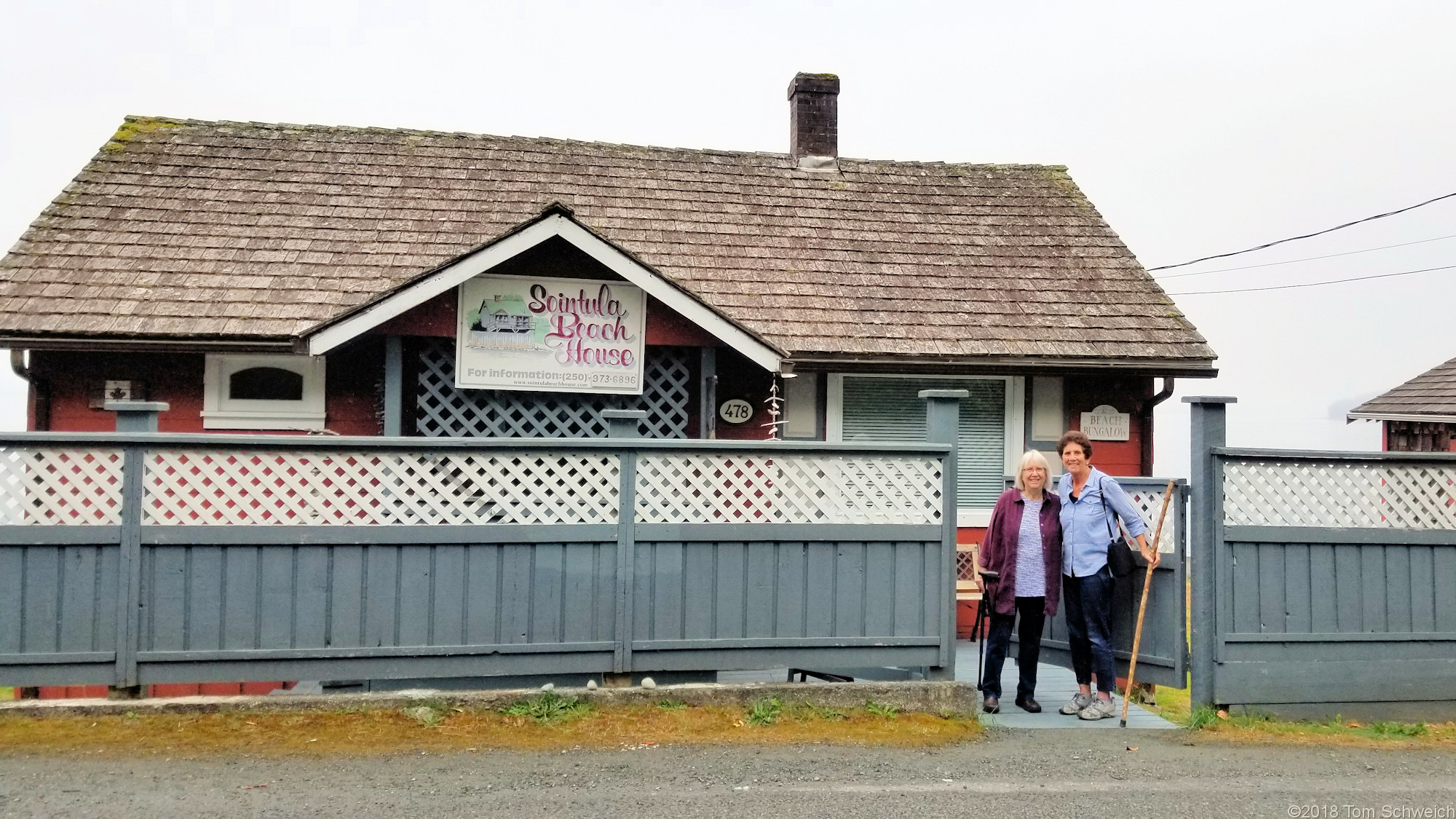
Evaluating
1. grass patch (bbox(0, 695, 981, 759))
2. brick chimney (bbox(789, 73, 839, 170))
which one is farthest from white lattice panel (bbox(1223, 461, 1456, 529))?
brick chimney (bbox(789, 73, 839, 170))

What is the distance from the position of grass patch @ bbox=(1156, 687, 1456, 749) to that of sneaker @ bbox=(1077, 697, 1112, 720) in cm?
44

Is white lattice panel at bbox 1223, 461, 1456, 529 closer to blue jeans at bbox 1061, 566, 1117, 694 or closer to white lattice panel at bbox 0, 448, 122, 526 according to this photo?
blue jeans at bbox 1061, 566, 1117, 694

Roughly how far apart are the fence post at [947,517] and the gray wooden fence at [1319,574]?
1425mm

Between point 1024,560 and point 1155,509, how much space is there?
3.50 feet

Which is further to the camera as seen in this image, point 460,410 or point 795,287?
point 795,287

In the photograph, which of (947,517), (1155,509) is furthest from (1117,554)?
(947,517)

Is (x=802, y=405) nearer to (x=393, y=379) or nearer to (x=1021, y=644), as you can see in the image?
(x=393, y=379)

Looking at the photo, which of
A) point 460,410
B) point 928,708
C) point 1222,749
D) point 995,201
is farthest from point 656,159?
point 1222,749

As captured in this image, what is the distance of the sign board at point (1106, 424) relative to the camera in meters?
10.8

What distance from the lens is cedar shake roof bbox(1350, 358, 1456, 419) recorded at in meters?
20.1

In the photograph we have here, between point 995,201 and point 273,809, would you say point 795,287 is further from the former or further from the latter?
point 273,809

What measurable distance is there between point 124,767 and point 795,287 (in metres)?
7.46

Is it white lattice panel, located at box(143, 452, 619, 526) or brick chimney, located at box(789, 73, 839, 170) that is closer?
white lattice panel, located at box(143, 452, 619, 526)

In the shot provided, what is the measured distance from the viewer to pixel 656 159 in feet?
43.3
